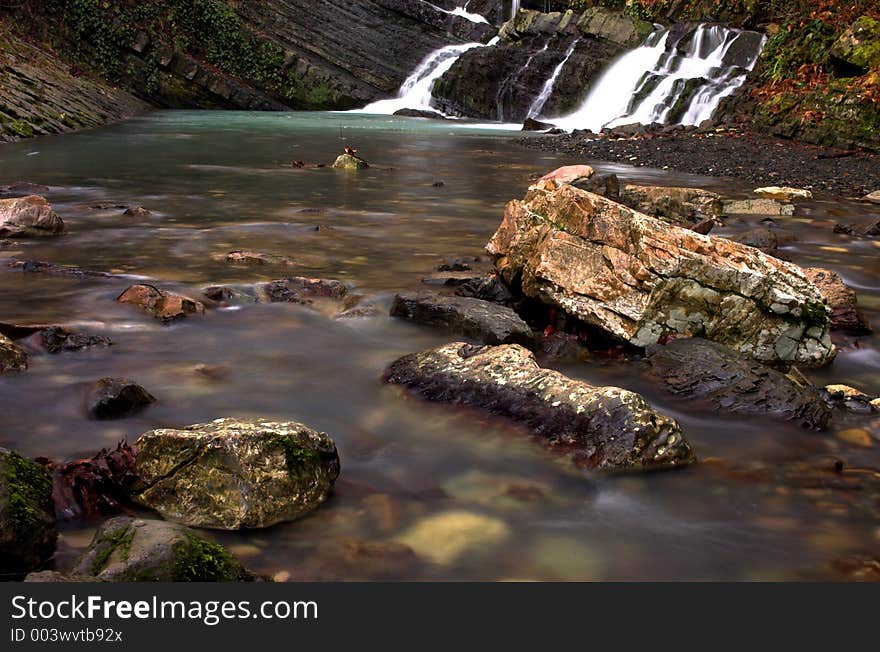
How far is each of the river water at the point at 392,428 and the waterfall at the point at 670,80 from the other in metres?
14.7

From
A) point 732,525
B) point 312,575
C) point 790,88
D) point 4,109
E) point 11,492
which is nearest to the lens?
Result: point 11,492

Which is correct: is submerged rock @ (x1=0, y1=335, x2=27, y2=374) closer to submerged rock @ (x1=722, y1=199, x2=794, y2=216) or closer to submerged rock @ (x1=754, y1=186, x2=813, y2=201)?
submerged rock @ (x1=722, y1=199, x2=794, y2=216)

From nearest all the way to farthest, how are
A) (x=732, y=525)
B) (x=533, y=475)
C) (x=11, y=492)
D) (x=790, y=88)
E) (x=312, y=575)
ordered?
(x=11, y=492)
(x=312, y=575)
(x=732, y=525)
(x=533, y=475)
(x=790, y=88)

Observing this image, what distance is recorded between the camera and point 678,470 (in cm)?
360

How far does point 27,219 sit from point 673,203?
706 centimetres

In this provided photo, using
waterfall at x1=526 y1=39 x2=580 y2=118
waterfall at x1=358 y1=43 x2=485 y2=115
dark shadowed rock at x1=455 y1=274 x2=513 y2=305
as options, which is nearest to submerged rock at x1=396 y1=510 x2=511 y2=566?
dark shadowed rock at x1=455 y1=274 x2=513 y2=305

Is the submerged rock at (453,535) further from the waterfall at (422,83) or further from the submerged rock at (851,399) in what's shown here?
the waterfall at (422,83)

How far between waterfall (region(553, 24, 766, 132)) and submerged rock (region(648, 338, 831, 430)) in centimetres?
1833

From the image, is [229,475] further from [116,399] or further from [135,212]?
[135,212]

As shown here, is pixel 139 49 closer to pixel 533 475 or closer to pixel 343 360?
pixel 343 360

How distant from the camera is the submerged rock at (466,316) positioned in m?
4.98

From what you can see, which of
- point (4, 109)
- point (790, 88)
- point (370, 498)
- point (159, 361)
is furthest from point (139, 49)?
point (370, 498)

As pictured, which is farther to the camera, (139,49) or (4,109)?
(139,49)

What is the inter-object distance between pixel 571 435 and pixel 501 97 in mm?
27820
